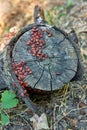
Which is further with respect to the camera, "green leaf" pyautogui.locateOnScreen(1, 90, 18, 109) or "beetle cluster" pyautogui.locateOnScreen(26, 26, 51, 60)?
"beetle cluster" pyautogui.locateOnScreen(26, 26, 51, 60)

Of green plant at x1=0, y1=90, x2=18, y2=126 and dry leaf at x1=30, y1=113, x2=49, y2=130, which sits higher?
green plant at x1=0, y1=90, x2=18, y2=126

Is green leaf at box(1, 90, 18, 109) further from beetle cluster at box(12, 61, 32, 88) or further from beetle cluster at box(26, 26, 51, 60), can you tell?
beetle cluster at box(26, 26, 51, 60)

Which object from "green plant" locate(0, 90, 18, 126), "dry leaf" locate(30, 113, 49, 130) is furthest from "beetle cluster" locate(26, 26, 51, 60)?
"dry leaf" locate(30, 113, 49, 130)

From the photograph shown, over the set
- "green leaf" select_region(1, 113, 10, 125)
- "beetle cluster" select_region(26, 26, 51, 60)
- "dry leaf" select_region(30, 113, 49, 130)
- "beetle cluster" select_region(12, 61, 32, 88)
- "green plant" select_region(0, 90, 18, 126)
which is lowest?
"dry leaf" select_region(30, 113, 49, 130)

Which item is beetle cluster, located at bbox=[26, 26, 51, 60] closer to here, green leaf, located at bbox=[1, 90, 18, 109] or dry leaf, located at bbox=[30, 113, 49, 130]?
green leaf, located at bbox=[1, 90, 18, 109]

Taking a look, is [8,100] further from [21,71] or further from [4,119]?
[21,71]

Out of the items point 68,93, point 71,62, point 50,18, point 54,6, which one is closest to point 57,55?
point 71,62

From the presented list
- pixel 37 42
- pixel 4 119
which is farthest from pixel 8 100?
pixel 37 42

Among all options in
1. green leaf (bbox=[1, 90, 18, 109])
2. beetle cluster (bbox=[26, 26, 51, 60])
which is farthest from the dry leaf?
beetle cluster (bbox=[26, 26, 51, 60])
